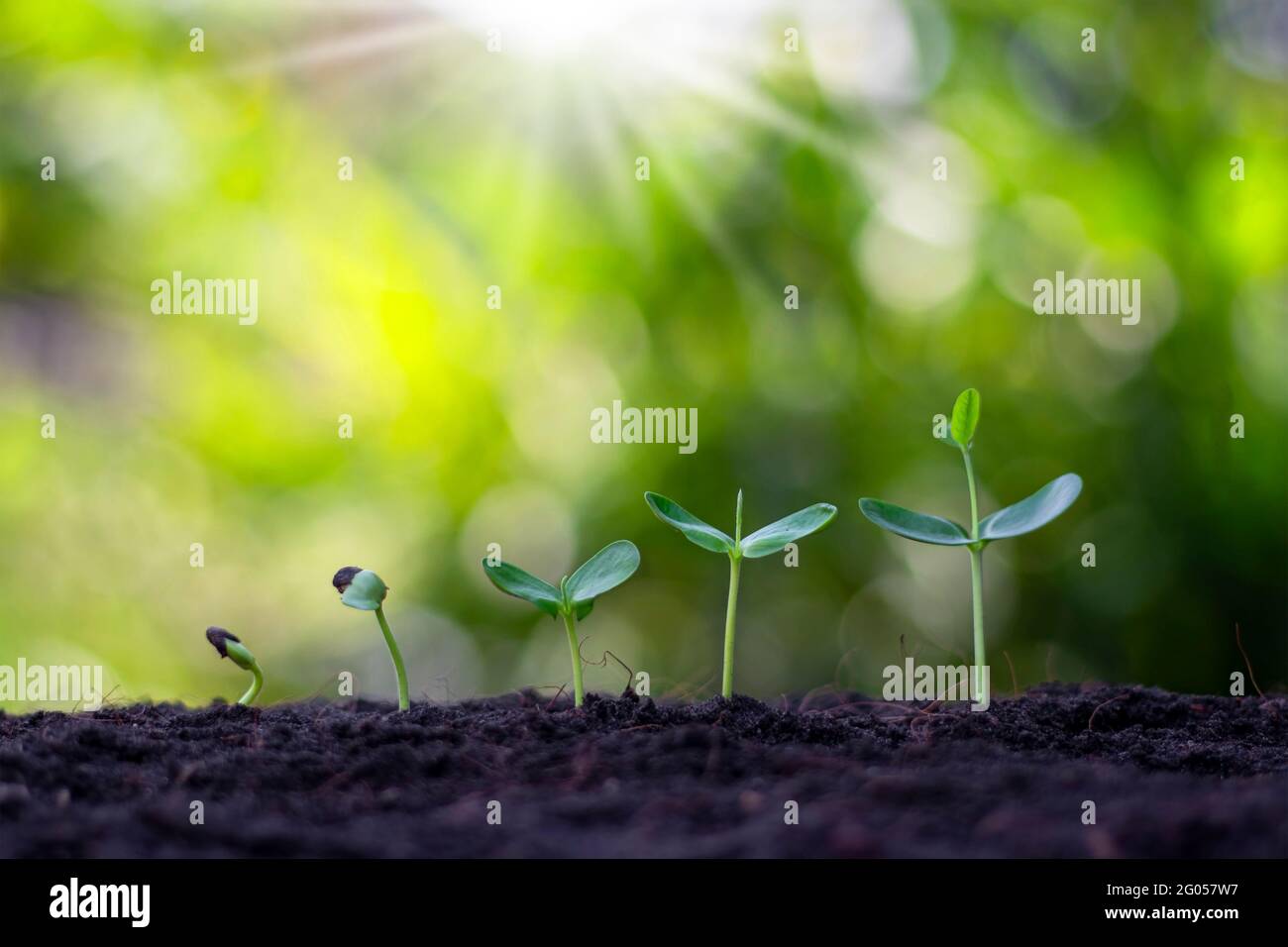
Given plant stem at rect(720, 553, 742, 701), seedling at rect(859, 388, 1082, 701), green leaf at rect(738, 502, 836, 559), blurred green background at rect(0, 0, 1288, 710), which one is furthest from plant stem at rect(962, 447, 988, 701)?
blurred green background at rect(0, 0, 1288, 710)

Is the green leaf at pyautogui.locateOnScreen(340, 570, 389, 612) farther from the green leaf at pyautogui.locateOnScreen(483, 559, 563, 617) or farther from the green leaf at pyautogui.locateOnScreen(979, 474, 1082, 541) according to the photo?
the green leaf at pyautogui.locateOnScreen(979, 474, 1082, 541)

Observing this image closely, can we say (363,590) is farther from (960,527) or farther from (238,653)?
(960,527)

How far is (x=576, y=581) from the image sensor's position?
1.41m

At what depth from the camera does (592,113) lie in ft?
9.74

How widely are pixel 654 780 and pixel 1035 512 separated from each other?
0.70 metres

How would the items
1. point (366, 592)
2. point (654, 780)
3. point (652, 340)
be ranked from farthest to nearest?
point (652, 340)
point (366, 592)
point (654, 780)

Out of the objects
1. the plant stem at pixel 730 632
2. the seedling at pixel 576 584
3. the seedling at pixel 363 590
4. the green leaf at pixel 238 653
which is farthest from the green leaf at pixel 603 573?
the green leaf at pixel 238 653

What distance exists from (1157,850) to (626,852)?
413 millimetres

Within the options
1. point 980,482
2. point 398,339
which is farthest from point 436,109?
point 980,482

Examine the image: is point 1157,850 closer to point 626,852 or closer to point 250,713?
point 626,852

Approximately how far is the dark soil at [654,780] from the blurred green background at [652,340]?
1395 millimetres

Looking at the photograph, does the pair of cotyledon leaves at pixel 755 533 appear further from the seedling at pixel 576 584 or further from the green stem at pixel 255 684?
the green stem at pixel 255 684

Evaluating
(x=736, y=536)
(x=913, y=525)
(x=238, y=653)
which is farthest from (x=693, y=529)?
(x=238, y=653)
